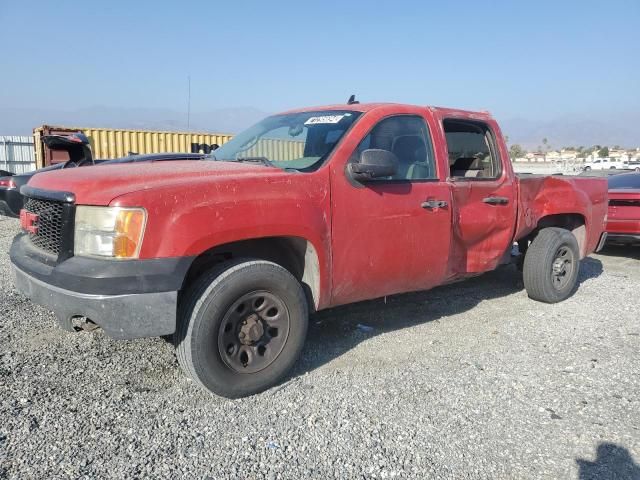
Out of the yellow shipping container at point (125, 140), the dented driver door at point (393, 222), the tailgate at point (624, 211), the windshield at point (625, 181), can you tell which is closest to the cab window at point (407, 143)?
the dented driver door at point (393, 222)

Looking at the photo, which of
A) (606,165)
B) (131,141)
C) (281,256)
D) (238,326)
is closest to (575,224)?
(281,256)

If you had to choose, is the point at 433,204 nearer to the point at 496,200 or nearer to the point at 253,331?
the point at 496,200

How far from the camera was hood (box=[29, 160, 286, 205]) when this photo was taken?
284 cm

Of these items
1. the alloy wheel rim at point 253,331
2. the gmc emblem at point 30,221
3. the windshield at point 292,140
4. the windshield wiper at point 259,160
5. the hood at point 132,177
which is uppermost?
the windshield at point 292,140

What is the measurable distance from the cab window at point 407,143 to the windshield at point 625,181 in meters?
5.95

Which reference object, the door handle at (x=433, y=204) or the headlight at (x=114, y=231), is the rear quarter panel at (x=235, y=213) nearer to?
the headlight at (x=114, y=231)

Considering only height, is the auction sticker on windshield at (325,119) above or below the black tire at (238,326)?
above

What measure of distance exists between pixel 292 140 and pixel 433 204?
123 cm

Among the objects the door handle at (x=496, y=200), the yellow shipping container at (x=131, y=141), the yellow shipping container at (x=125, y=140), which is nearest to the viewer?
the door handle at (x=496, y=200)

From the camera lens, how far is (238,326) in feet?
10.5

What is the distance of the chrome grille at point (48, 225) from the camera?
3057 mm

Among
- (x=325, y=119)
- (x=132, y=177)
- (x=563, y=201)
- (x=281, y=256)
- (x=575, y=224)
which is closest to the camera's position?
(x=132, y=177)

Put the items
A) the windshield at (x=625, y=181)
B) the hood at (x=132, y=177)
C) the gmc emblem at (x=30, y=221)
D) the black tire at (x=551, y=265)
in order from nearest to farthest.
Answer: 1. the hood at (x=132, y=177)
2. the gmc emblem at (x=30, y=221)
3. the black tire at (x=551, y=265)
4. the windshield at (x=625, y=181)

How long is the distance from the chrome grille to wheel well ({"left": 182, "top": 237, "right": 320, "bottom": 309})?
2.61 ft
